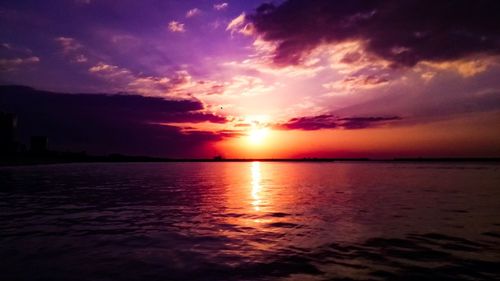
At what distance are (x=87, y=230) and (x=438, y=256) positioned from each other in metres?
17.9

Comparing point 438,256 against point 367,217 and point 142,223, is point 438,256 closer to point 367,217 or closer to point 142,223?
point 367,217

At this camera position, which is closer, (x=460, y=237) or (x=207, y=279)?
(x=207, y=279)

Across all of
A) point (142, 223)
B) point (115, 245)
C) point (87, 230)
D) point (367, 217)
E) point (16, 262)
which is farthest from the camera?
point (367, 217)

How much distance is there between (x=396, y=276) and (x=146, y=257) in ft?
31.2

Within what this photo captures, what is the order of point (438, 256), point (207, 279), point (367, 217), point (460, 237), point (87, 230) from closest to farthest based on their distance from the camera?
point (207, 279), point (438, 256), point (460, 237), point (87, 230), point (367, 217)

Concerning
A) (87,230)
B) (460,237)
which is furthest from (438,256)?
(87,230)

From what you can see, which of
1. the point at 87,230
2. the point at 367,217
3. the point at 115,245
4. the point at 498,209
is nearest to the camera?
the point at 115,245

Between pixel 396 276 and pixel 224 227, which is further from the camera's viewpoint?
pixel 224 227

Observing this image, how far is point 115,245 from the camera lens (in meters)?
16.3

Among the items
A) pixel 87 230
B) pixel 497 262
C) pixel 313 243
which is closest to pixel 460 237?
pixel 497 262

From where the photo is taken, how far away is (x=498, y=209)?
2761cm

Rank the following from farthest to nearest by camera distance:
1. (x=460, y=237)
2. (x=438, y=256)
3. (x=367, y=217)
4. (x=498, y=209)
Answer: (x=498, y=209), (x=367, y=217), (x=460, y=237), (x=438, y=256)

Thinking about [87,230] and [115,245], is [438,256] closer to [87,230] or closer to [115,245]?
[115,245]

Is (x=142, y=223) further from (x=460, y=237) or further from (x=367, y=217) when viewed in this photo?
(x=460, y=237)
